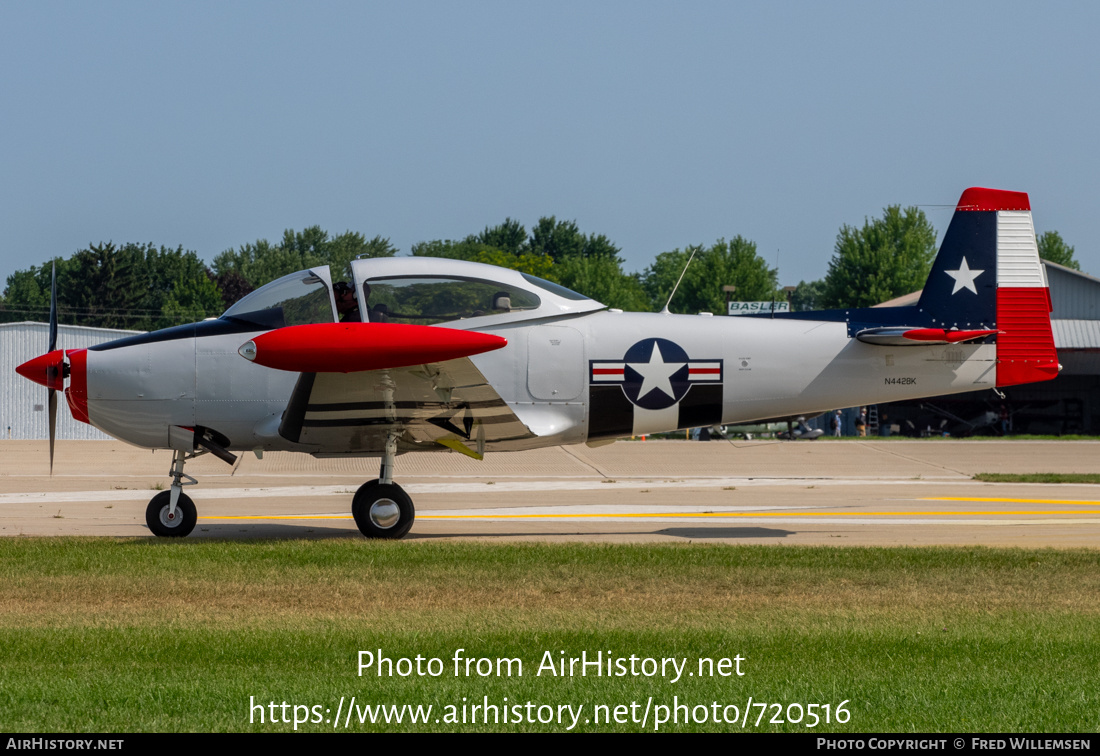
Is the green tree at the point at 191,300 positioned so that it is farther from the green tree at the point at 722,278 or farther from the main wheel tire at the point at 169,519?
the main wheel tire at the point at 169,519

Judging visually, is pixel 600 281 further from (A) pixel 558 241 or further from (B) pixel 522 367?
(B) pixel 522 367

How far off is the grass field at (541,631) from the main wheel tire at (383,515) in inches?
25.4

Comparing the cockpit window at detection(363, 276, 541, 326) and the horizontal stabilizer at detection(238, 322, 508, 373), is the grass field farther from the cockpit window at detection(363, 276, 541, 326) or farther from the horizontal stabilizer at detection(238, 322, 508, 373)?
the cockpit window at detection(363, 276, 541, 326)

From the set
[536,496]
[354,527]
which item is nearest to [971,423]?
[536,496]

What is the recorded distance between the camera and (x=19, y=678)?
536cm

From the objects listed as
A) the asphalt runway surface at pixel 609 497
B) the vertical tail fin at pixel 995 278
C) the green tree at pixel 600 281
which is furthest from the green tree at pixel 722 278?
the vertical tail fin at pixel 995 278

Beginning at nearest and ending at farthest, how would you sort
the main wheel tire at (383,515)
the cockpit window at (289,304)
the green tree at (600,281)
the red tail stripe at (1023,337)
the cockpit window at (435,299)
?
the cockpit window at (435,299) < the cockpit window at (289,304) < the main wheel tire at (383,515) < the red tail stripe at (1023,337) < the green tree at (600,281)

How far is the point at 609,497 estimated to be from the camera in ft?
53.4

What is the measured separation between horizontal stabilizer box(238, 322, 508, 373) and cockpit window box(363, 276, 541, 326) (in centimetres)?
104

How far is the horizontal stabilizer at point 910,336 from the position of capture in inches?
444

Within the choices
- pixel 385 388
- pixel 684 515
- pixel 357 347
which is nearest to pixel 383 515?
pixel 385 388

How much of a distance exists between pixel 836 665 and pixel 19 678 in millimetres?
4220

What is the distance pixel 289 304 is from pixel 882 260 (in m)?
79.1

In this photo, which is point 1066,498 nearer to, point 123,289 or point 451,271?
point 451,271
